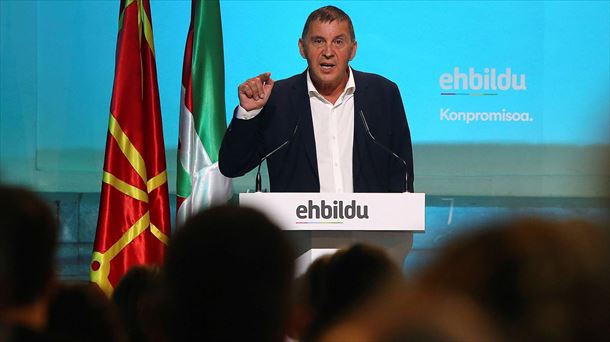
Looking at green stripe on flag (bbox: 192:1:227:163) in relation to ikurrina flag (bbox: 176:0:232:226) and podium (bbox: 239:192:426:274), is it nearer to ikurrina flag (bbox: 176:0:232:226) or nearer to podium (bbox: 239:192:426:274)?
ikurrina flag (bbox: 176:0:232:226)

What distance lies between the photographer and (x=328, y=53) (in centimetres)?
462

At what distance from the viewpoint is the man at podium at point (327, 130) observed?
4.41 meters

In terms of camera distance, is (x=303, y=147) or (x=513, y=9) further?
(x=513, y=9)

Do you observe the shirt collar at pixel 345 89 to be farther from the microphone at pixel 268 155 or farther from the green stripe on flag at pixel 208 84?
the green stripe on flag at pixel 208 84

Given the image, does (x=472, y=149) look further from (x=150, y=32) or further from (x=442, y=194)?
(x=150, y=32)

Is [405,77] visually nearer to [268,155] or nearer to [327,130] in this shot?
[327,130]

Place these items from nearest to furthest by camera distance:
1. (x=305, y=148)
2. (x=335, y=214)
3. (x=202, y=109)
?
1. (x=335, y=214)
2. (x=305, y=148)
3. (x=202, y=109)

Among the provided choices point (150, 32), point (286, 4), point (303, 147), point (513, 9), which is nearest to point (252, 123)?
point (303, 147)

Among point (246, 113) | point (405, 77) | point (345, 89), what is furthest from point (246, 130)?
point (405, 77)

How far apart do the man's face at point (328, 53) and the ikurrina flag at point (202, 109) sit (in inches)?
33.2

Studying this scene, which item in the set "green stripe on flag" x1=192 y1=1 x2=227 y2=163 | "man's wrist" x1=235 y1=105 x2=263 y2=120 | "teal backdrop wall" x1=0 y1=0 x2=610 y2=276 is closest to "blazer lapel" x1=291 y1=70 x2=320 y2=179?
"man's wrist" x1=235 y1=105 x2=263 y2=120

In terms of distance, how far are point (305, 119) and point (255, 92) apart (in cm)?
38

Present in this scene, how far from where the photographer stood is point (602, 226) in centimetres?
75

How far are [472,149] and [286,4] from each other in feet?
5.22
